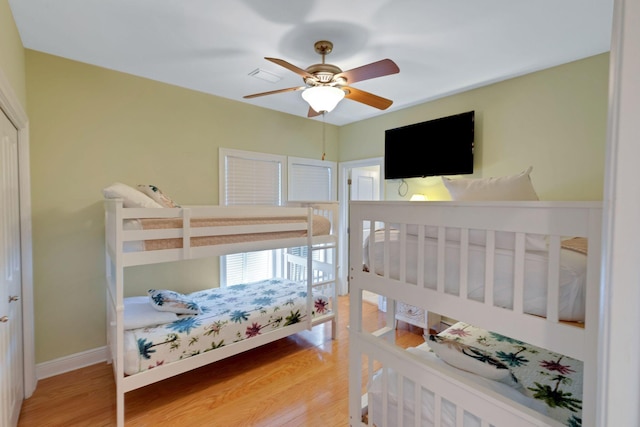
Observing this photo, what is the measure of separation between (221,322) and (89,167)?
1.81 metres

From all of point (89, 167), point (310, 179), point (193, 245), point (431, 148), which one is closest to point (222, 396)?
point (193, 245)

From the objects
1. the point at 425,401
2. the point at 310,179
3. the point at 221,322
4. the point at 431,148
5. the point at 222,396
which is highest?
the point at 431,148

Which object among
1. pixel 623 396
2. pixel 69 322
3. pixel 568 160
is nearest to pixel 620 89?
pixel 623 396

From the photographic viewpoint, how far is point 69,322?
254 centimetres

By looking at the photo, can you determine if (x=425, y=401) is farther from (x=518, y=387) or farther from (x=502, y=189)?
(x=502, y=189)

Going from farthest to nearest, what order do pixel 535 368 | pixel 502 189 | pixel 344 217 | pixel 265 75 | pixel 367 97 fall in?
pixel 344 217
pixel 265 75
pixel 367 97
pixel 535 368
pixel 502 189

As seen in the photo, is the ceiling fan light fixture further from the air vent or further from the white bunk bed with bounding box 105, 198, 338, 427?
the white bunk bed with bounding box 105, 198, 338, 427

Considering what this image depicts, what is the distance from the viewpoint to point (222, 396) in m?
2.19

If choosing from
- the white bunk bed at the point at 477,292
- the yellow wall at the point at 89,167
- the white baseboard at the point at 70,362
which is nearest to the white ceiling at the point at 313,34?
the yellow wall at the point at 89,167

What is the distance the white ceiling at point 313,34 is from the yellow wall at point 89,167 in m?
0.24

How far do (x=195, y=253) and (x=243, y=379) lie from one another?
1154mm

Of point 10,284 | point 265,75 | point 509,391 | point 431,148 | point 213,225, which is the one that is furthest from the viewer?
point 431,148

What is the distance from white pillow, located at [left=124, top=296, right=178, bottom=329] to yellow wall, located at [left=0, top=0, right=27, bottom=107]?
164 centimetres

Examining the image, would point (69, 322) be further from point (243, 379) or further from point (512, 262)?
point (512, 262)
